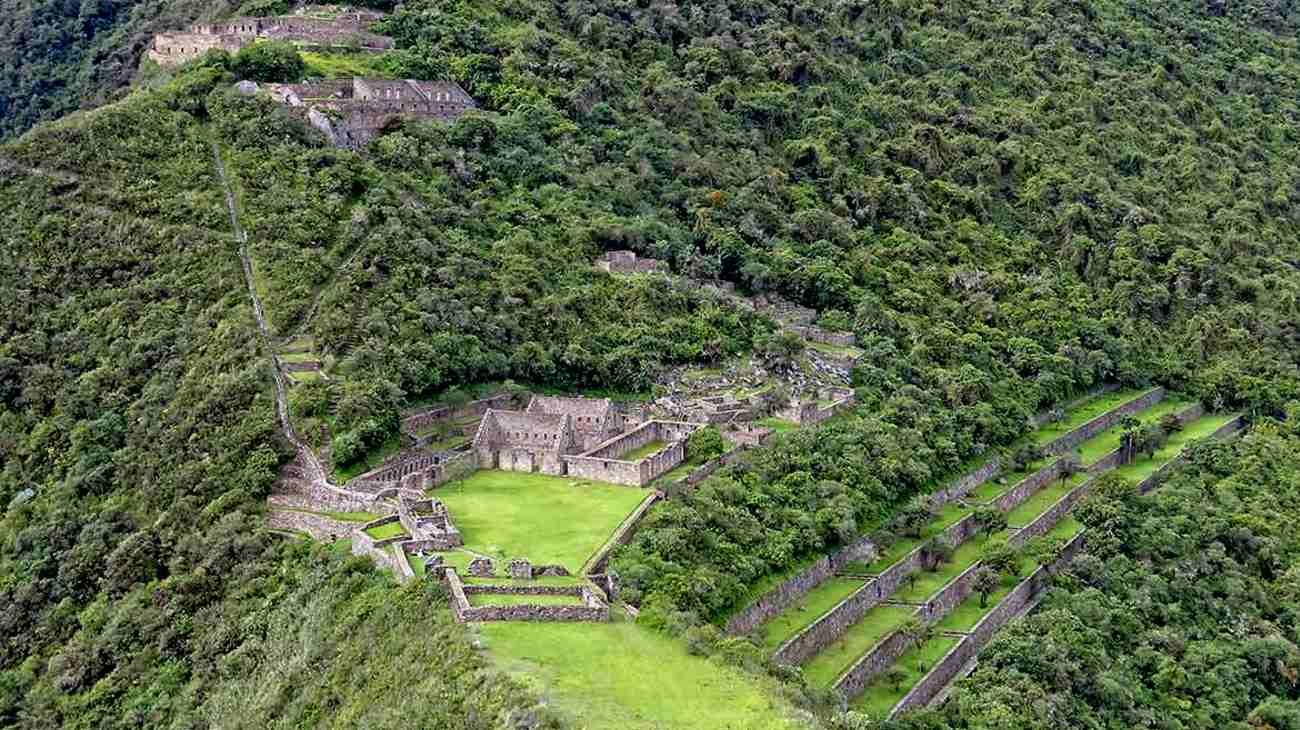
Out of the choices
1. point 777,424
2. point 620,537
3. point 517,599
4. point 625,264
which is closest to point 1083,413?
point 777,424

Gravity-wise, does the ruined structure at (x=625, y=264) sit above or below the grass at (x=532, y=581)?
below

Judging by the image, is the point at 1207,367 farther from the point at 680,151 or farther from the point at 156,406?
the point at 156,406

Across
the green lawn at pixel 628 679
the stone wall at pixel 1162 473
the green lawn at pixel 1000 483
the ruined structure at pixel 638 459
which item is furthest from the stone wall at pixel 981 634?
the green lawn at pixel 628 679

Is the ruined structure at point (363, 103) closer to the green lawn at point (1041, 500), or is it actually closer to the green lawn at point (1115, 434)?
the green lawn at point (1041, 500)

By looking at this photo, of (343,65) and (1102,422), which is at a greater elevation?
(343,65)

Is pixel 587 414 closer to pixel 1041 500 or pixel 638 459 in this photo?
pixel 638 459

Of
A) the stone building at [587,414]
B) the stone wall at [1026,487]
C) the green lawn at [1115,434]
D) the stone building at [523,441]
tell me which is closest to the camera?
the stone building at [523,441]

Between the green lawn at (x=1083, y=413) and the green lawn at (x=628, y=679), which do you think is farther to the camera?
the green lawn at (x=1083, y=413)
